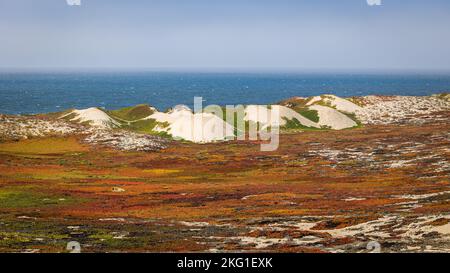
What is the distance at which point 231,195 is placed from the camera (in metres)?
66.6

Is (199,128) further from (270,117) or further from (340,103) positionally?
(340,103)

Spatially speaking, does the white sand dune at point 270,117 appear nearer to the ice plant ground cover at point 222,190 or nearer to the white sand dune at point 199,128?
the ice plant ground cover at point 222,190

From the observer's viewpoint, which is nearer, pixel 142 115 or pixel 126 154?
pixel 126 154

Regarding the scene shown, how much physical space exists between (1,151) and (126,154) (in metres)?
26.2

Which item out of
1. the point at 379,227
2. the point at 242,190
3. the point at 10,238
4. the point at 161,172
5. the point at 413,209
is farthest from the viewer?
the point at 161,172

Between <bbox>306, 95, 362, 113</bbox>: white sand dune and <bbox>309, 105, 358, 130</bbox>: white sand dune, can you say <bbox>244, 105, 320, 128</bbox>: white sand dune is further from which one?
<bbox>306, 95, 362, 113</bbox>: white sand dune

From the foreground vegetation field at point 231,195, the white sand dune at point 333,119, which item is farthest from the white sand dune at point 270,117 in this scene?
the foreground vegetation field at point 231,195

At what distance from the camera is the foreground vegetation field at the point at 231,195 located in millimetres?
40031

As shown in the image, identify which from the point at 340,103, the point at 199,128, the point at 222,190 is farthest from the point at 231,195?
the point at 340,103

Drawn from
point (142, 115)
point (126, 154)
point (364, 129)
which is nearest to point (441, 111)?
point (364, 129)

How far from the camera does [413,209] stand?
50.2m

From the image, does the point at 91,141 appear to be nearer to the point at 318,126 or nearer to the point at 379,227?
the point at 318,126
